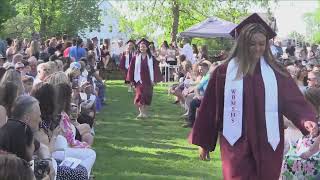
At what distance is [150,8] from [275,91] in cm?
3082

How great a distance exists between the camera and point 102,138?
1176cm

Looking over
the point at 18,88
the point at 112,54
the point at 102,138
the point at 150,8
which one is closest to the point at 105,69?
the point at 112,54

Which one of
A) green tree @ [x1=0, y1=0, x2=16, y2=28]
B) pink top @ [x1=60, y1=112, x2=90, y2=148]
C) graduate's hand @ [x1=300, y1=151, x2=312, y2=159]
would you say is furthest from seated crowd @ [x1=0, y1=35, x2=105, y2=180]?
green tree @ [x1=0, y1=0, x2=16, y2=28]

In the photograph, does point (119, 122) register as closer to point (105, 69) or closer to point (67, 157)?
point (67, 157)

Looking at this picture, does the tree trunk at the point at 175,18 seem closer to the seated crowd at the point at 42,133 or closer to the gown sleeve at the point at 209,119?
the seated crowd at the point at 42,133

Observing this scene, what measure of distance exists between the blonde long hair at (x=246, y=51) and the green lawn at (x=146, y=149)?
332 cm

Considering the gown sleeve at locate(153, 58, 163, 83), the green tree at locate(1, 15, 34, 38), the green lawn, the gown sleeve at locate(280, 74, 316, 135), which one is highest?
the green tree at locate(1, 15, 34, 38)

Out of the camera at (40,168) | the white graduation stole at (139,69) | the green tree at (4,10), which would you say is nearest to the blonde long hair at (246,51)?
the camera at (40,168)

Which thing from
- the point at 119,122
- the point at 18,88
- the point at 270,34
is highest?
the point at 270,34

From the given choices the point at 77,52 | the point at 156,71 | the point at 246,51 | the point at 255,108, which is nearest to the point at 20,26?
Result: the point at 77,52

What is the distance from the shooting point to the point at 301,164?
652 centimetres

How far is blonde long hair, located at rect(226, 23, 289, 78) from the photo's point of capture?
217 inches

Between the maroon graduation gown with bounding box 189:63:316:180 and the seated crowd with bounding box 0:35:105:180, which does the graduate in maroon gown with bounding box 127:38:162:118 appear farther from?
the maroon graduation gown with bounding box 189:63:316:180

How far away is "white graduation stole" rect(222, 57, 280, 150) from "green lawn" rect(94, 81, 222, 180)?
3188mm
